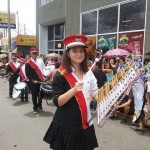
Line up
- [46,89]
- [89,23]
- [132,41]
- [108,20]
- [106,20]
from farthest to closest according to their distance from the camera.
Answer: [89,23], [106,20], [108,20], [132,41], [46,89]

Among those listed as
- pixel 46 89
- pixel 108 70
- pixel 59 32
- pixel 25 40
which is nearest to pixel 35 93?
pixel 46 89

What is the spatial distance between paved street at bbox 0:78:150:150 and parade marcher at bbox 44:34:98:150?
187 cm

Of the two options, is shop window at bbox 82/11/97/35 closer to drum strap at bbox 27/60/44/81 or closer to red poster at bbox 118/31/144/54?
red poster at bbox 118/31/144/54

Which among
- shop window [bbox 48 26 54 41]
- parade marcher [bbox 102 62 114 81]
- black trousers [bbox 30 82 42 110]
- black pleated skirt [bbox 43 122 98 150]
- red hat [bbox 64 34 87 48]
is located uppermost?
shop window [bbox 48 26 54 41]

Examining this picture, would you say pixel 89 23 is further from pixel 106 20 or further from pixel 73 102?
pixel 73 102

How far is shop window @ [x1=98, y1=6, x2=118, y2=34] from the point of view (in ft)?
37.8

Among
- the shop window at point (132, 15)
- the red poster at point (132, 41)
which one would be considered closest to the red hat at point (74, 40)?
the red poster at point (132, 41)

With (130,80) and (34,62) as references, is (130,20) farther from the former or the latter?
(130,80)

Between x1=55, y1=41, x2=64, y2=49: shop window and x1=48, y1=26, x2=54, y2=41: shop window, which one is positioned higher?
x1=48, y1=26, x2=54, y2=41: shop window

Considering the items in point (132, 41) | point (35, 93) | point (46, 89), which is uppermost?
point (132, 41)

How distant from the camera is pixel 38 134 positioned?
4715 millimetres

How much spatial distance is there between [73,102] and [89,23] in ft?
37.9

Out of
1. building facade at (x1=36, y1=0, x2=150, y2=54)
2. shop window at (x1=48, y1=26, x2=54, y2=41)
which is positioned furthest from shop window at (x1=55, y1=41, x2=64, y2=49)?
shop window at (x1=48, y1=26, x2=54, y2=41)

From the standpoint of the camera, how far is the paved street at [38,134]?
4.16 meters
